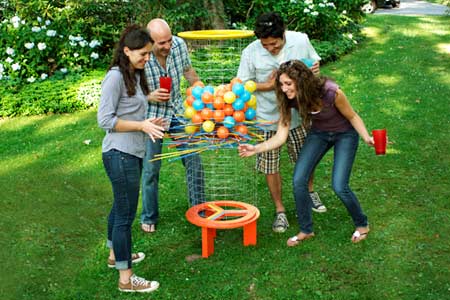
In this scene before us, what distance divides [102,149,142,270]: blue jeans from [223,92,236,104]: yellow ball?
69 centimetres

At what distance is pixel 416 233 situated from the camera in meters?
4.81

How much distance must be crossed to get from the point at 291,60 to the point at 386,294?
1.67 m

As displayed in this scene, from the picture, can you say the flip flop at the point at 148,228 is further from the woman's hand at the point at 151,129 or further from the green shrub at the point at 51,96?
the green shrub at the point at 51,96

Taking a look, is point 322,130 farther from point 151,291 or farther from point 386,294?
point 151,291

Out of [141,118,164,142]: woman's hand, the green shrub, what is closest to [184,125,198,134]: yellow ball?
[141,118,164,142]: woman's hand

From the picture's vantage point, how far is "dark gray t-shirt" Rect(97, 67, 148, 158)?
3.67 meters

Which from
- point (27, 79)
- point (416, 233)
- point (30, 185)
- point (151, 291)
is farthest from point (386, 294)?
point (27, 79)

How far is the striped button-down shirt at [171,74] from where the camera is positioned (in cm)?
466

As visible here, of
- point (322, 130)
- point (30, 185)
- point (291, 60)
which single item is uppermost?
point (291, 60)

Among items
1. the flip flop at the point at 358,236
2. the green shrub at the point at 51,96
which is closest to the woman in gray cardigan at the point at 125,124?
the flip flop at the point at 358,236

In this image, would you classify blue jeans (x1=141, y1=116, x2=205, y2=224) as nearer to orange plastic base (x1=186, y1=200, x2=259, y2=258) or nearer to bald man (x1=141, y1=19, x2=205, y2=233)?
bald man (x1=141, y1=19, x2=205, y2=233)

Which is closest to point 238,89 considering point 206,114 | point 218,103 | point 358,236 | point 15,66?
point 218,103

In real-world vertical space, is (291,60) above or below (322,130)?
above

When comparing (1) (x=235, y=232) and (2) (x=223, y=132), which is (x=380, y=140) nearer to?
(2) (x=223, y=132)
